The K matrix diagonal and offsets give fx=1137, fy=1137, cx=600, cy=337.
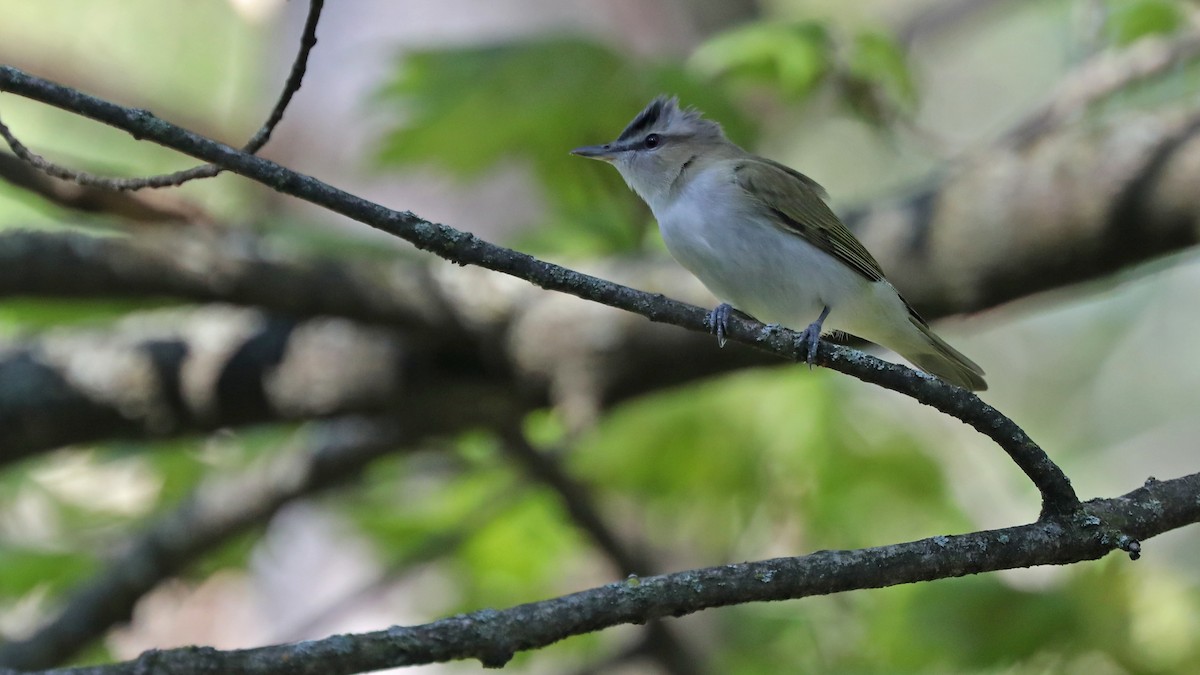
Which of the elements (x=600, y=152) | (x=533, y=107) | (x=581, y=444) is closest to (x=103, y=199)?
(x=533, y=107)

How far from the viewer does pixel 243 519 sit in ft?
15.2

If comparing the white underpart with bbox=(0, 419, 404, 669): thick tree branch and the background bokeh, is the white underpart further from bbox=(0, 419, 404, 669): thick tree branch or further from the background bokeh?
bbox=(0, 419, 404, 669): thick tree branch

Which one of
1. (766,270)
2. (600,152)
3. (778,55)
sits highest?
(778,55)

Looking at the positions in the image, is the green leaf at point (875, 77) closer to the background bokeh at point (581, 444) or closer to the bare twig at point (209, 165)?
the background bokeh at point (581, 444)

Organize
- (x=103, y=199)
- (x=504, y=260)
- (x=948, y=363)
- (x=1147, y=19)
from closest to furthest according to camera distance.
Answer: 1. (x=504, y=260)
2. (x=948, y=363)
3. (x=103, y=199)
4. (x=1147, y=19)

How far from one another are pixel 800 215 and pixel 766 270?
0.28 metres

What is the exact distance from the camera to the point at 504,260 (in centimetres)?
201

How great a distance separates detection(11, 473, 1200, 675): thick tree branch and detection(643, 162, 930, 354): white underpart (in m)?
1.49

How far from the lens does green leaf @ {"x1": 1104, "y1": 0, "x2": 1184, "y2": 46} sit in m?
4.50

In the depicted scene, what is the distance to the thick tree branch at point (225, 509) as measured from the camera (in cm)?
430

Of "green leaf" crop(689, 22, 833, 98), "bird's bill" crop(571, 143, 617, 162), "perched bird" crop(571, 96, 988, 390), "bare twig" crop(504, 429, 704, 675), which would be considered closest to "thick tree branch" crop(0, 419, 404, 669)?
"bare twig" crop(504, 429, 704, 675)

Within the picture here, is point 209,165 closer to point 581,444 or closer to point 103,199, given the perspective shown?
point 103,199

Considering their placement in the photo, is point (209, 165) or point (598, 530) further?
point (598, 530)

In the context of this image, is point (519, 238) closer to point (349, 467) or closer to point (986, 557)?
point (349, 467)
